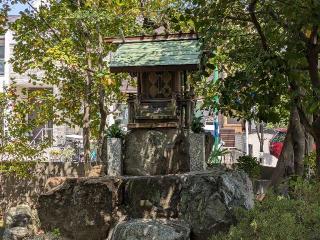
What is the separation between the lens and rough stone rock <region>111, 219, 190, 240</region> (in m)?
10.4

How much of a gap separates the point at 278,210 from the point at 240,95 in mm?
2853

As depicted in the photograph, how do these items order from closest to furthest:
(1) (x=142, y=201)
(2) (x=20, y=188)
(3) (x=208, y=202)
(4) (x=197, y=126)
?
(3) (x=208, y=202)
(1) (x=142, y=201)
(4) (x=197, y=126)
(2) (x=20, y=188)

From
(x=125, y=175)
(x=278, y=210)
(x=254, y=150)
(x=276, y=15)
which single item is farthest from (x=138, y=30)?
(x=254, y=150)

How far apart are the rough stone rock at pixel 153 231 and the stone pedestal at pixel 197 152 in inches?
71.3

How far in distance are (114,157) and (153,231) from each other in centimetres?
274

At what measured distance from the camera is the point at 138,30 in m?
16.8

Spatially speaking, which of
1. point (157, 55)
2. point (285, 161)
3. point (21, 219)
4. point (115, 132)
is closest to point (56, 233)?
point (115, 132)

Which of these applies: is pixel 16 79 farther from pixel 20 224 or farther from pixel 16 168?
pixel 20 224

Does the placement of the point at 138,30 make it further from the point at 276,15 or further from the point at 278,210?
the point at 278,210

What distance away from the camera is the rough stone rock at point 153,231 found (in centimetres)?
1038

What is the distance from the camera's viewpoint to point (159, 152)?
41.6ft

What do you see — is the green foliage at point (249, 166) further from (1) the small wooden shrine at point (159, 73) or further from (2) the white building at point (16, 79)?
(2) the white building at point (16, 79)

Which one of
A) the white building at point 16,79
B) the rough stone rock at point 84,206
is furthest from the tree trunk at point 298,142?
the white building at point 16,79

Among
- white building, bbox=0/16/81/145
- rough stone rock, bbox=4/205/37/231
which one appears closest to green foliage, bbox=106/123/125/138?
rough stone rock, bbox=4/205/37/231
